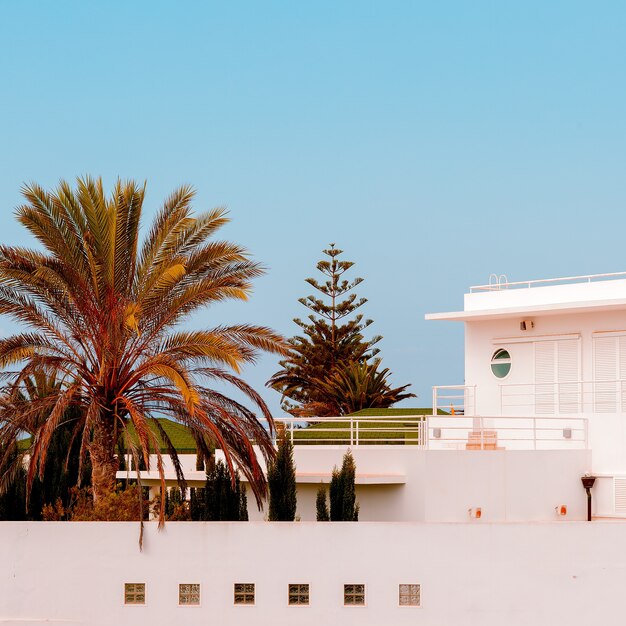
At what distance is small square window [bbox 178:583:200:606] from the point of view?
1659 cm

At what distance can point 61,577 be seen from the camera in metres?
16.8

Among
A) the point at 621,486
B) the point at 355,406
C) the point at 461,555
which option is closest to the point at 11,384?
the point at 461,555

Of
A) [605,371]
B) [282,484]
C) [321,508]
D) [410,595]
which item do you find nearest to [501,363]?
[605,371]

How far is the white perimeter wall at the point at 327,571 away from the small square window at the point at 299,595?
9 cm

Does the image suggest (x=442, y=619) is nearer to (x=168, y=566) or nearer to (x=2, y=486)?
(x=168, y=566)

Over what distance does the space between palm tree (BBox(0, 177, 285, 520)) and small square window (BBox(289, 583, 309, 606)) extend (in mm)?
1769

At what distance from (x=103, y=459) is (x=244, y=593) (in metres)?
2.97

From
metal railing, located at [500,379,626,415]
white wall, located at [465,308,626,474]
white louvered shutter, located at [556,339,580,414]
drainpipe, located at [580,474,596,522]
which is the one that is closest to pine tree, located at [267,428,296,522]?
drainpipe, located at [580,474,596,522]

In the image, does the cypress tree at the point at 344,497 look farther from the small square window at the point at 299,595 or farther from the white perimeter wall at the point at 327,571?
the small square window at the point at 299,595

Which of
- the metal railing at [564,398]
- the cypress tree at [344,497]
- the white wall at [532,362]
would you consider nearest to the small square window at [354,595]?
the cypress tree at [344,497]

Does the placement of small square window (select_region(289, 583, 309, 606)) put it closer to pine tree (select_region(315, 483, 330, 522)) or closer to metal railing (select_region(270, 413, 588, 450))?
pine tree (select_region(315, 483, 330, 522))

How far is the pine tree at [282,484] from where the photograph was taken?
57.5 ft

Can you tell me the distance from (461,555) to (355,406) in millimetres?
25304

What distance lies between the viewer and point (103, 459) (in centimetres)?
1733
